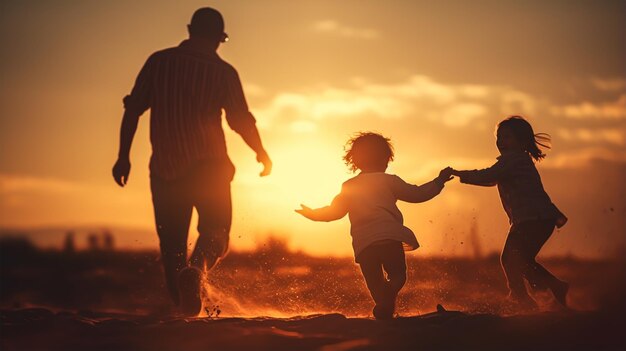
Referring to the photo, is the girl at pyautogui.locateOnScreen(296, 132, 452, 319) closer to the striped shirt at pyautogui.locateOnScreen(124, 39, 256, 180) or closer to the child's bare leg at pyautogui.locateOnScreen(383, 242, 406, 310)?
the child's bare leg at pyautogui.locateOnScreen(383, 242, 406, 310)

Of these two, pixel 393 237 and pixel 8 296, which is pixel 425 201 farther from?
pixel 8 296

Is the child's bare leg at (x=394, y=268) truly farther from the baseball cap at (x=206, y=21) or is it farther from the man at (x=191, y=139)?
the baseball cap at (x=206, y=21)

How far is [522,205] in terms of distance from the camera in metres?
9.50

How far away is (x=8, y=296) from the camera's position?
11828 millimetres

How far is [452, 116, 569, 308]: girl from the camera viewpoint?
9258 millimetres

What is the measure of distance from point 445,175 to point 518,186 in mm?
704

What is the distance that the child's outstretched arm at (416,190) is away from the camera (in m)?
9.20

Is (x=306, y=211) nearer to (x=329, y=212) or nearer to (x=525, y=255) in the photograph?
(x=329, y=212)

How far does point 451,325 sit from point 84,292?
8.90 meters

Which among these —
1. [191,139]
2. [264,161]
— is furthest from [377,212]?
[191,139]

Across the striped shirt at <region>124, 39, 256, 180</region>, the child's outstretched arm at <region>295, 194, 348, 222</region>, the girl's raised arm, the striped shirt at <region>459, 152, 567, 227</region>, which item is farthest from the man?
the striped shirt at <region>459, 152, 567, 227</region>

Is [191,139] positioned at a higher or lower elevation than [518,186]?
higher

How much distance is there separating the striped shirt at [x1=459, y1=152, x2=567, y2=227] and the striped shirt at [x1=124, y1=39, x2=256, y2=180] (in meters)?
2.37

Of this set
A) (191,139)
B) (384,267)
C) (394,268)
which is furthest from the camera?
(191,139)
